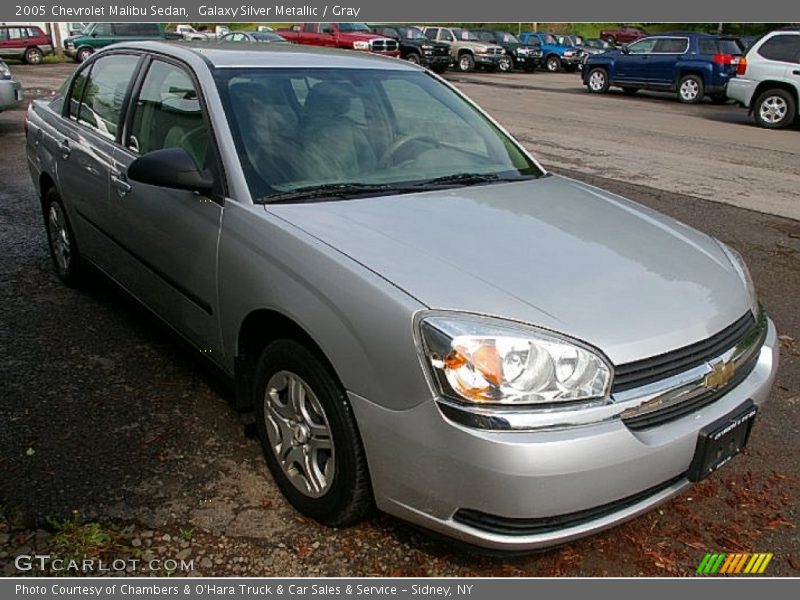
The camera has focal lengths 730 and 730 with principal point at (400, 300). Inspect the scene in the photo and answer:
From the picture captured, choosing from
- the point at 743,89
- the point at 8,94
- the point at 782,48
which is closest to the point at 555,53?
the point at 743,89

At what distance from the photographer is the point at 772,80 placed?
13781 millimetres

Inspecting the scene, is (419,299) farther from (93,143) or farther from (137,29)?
(137,29)

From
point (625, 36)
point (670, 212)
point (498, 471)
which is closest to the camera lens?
point (498, 471)

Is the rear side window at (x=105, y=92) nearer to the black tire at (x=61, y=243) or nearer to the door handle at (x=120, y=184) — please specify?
the door handle at (x=120, y=184)

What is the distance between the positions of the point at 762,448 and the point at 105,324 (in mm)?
3601

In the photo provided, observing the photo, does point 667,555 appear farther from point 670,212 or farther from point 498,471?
point 670,212

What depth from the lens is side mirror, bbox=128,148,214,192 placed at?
2857mm

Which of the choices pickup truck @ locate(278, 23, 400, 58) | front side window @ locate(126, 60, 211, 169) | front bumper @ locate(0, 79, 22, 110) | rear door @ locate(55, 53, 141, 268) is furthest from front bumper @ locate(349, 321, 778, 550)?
pickup truck @ locate(278, 23, 400, 58)

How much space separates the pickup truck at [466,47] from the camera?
27.9m

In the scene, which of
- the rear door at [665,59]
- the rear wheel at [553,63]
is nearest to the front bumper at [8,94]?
the rear door at [665,59]

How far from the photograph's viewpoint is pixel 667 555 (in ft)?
8.45

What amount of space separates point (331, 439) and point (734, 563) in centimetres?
148

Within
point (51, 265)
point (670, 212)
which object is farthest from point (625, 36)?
point (51, 265)

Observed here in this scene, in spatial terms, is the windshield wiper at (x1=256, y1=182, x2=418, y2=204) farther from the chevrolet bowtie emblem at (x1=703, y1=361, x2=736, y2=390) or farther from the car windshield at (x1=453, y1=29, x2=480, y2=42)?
the car windshield at (x1=453, y1=29, x2=480, y2=42)
